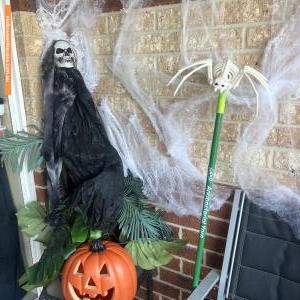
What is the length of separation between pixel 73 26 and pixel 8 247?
1166 mm

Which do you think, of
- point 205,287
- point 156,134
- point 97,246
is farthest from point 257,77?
point 97,246

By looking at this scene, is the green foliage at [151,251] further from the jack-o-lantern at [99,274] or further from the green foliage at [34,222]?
the green foliage at [34,222]

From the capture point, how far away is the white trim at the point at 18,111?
155 cm

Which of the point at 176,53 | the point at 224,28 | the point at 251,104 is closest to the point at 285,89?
the point at 251,104

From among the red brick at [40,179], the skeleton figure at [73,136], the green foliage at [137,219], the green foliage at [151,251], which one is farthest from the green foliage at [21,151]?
the green foliage at [151,251]

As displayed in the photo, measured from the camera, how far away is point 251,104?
1.20 m

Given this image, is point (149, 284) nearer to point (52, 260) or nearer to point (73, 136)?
point (52, 260)

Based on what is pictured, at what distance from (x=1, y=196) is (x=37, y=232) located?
0.29 meters

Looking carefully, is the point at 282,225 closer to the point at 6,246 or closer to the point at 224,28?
the point at 224,28

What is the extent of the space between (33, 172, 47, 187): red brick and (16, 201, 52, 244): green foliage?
12 centimetres

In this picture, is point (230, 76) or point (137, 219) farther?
point (137, 219)

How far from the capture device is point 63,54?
142cm

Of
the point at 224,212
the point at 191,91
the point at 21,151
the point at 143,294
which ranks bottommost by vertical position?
the point at 143,294

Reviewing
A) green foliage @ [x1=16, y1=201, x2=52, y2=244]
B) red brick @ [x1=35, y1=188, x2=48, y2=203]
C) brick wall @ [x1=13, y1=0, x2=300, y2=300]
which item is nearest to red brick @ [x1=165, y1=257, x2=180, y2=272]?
brick wall @ [x1=13, y1=0, x2=300, y2=300]
